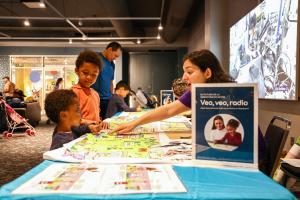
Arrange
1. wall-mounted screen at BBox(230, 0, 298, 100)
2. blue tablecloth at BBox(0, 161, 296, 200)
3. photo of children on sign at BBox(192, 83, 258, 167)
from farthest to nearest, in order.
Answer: wall-mounted screen at BBox(230, 0, 298, 100) → photo of children on sign at BBox(192, 83, 258, 167) → blue tablecloth at BBox(0, 161, 296, 200)

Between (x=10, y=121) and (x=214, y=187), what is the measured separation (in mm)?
7305

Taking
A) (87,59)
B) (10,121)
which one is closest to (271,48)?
(87,59)

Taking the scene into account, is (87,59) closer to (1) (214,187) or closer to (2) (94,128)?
(2) (94,128)

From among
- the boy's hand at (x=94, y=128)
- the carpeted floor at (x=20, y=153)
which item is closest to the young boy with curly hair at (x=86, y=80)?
the boy's hand at (x=94, y=128)

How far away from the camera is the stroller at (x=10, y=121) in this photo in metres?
6.77

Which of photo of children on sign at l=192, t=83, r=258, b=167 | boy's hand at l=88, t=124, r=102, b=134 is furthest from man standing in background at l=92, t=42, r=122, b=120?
photo of children on sign at l=192, t=83, r=258, b=167

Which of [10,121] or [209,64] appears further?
[10,121]

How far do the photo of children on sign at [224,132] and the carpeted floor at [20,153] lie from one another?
111 inches

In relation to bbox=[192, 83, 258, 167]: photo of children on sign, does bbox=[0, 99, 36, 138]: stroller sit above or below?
below

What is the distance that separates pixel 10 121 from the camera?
7.23 meters

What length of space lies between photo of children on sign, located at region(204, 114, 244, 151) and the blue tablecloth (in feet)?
0.29

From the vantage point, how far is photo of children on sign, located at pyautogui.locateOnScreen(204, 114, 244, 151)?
3.25ft

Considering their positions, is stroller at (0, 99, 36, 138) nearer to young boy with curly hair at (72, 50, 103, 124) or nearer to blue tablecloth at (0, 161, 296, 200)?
young boy with curly hair at (72, 50, 103, 124)

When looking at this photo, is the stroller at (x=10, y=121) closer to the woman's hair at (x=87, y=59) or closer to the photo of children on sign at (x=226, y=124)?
the woman's hair at (x=87, y=59)
